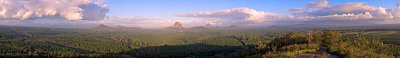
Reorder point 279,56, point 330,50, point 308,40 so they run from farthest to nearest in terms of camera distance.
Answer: point 308,40 → point 330,50 → point 279,56

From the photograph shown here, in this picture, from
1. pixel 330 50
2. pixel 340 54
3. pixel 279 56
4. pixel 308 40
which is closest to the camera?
pixel 279 56

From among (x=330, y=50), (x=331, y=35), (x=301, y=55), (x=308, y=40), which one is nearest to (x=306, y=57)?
(x=301, y=55)

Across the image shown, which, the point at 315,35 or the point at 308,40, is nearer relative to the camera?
the point at 308,40

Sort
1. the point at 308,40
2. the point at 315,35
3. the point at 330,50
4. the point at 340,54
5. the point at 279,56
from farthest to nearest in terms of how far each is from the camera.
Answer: the point at 315,35
the point at 308,40
the point at 330,50
the point at 340,54
the point at 279,56

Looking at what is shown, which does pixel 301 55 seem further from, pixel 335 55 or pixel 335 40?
pixel 335 40

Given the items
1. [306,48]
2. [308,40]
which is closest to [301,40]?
[308,40]

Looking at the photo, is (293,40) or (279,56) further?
(293,40)

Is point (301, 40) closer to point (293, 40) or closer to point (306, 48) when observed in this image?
point (293, 40)

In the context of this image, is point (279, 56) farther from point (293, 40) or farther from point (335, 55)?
point (293, 40)

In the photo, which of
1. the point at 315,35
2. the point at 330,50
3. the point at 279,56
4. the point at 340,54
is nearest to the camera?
the point at 279,56
